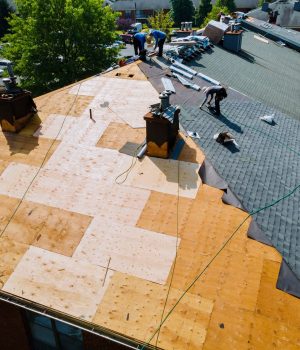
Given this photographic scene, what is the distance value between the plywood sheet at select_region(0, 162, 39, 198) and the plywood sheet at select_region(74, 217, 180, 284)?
11.5 feet

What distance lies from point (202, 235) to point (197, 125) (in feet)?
21.7

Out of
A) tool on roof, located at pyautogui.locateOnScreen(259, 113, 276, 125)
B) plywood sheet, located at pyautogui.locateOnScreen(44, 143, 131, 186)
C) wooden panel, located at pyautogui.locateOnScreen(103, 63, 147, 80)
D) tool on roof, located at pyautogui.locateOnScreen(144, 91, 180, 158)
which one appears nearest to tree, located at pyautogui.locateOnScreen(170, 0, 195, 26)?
wooden panel, located at pyautogui.locateOnScreen(103, 63, 147, 80)

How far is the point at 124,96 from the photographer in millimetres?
18438

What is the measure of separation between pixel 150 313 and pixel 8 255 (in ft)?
15.8

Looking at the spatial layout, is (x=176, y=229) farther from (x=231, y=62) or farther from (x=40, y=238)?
(x=231, y=62)

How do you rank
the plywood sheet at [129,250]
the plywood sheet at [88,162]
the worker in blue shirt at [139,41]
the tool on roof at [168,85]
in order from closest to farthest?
1. the plywood sheet at [129,250]
2. the plywood sheet at [88,162]
3. the tool on roof at [168,85]
4. the worker in blue shirt at [139,41]

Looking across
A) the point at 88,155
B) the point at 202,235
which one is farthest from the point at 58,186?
the point at 202,235

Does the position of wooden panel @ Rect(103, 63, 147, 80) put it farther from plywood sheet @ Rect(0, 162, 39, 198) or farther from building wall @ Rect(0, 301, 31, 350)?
building wall @ Rect(0, 301, 31, 350)

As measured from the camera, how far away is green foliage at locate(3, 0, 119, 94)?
31.3 meters

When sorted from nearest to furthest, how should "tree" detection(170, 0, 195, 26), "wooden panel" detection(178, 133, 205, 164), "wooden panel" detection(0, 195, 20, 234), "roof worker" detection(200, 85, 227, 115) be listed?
Result: "wooden panel" detection(0, 195, 20, 234) < "wooden panel" detection(178, 133, 205, 164) < "roof worker" detection(200, 85, 227, 115) < "tree" detection(170, 0, 195, 26)

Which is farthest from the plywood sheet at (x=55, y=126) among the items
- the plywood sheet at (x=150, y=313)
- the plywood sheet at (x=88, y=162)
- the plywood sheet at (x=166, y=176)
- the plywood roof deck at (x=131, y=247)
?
the plywood sheet at (x=150, y=313)

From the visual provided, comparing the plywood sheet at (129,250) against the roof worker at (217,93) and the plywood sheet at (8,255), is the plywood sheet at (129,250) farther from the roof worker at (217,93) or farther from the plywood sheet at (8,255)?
the roof worker at (217,93)

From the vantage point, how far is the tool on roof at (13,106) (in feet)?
51.2

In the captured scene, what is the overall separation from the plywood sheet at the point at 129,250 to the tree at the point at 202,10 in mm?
66410
